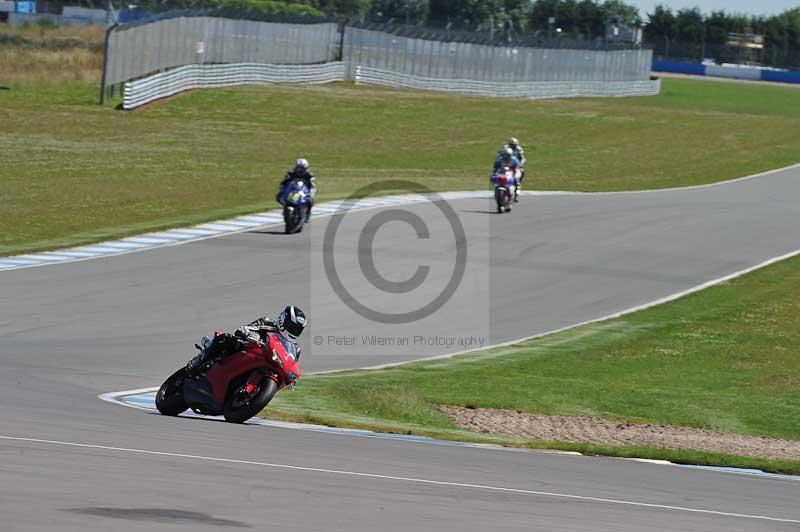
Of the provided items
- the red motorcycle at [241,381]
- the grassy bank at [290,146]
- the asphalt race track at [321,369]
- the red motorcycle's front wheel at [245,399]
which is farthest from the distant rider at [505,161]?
the red motorcycle's front wheel at [245,399]

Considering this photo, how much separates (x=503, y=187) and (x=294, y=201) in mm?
7458

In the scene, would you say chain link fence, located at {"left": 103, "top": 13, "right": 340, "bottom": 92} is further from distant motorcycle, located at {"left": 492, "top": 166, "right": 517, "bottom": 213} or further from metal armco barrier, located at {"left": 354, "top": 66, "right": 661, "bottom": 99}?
distant motorcycle, located at {"left": 492, "top": 166, "right": 517, "bottom": 213}

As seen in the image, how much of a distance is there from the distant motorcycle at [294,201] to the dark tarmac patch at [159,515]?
20.2 m

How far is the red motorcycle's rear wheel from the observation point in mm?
12156

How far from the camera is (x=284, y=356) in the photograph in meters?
11.9

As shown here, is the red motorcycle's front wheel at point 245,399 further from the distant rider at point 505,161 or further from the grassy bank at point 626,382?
the distant rider at point 505,161

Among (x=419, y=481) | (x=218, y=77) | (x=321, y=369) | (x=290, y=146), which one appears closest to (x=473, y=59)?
(x=218, y=77)

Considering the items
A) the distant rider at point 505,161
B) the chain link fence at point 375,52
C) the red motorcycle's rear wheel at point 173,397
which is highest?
the chain link fence at point 375,52

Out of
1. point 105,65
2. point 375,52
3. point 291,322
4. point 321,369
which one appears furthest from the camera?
point 375,52

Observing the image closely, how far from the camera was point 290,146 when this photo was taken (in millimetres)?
48469

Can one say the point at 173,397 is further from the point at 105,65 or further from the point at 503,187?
the point at 105,65

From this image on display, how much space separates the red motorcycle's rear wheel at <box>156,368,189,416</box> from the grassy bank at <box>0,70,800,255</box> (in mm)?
13169

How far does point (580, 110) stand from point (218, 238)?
43500 mm

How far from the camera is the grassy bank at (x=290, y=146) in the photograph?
3244cm
